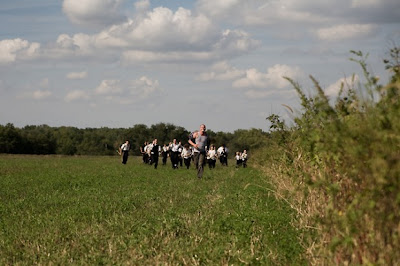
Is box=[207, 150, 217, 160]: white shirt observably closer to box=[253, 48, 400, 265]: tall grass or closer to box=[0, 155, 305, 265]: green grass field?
box=[0, 155, 305, 265]: green grass field

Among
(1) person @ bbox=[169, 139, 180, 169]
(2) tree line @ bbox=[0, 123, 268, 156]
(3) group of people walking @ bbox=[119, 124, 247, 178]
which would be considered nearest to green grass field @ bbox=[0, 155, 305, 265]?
(3) group of people walking @ bbox=[119, 124, 247, 178]

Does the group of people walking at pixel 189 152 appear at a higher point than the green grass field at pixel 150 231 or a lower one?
higher

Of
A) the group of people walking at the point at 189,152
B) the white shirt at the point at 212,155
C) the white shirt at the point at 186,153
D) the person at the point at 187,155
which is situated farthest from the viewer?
the white shirt at the point at 212,155

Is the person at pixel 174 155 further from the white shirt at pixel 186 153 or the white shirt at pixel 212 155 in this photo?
the white shirt at pixel 212 155

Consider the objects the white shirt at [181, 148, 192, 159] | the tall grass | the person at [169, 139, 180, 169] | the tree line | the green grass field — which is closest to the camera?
the tall grass

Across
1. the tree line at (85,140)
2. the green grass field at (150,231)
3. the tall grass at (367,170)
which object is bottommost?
the green grass field at (150,231)

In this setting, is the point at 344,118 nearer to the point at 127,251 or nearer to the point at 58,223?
the point at 127,251

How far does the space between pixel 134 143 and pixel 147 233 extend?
487 ft

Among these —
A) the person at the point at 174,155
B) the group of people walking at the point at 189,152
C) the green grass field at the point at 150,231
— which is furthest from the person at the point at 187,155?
the green grass field at the point at 150,231

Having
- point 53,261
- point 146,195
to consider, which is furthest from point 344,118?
point 146,195

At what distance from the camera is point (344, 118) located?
234 inches

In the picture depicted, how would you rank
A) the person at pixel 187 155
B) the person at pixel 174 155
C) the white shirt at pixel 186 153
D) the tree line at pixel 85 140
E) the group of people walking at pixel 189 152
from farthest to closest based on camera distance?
the tree line at pixel 85 140 < the person at pixel 174 155 < the white shirt at pixel 186 153 < the person at pixel 187 155 < the group of people walking at pixel 189 152

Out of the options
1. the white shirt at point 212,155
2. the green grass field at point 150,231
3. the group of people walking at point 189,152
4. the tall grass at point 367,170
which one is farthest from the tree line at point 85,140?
the tall grass at point 367,170

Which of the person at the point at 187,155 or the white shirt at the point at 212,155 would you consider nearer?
the person at the point at 187,155
